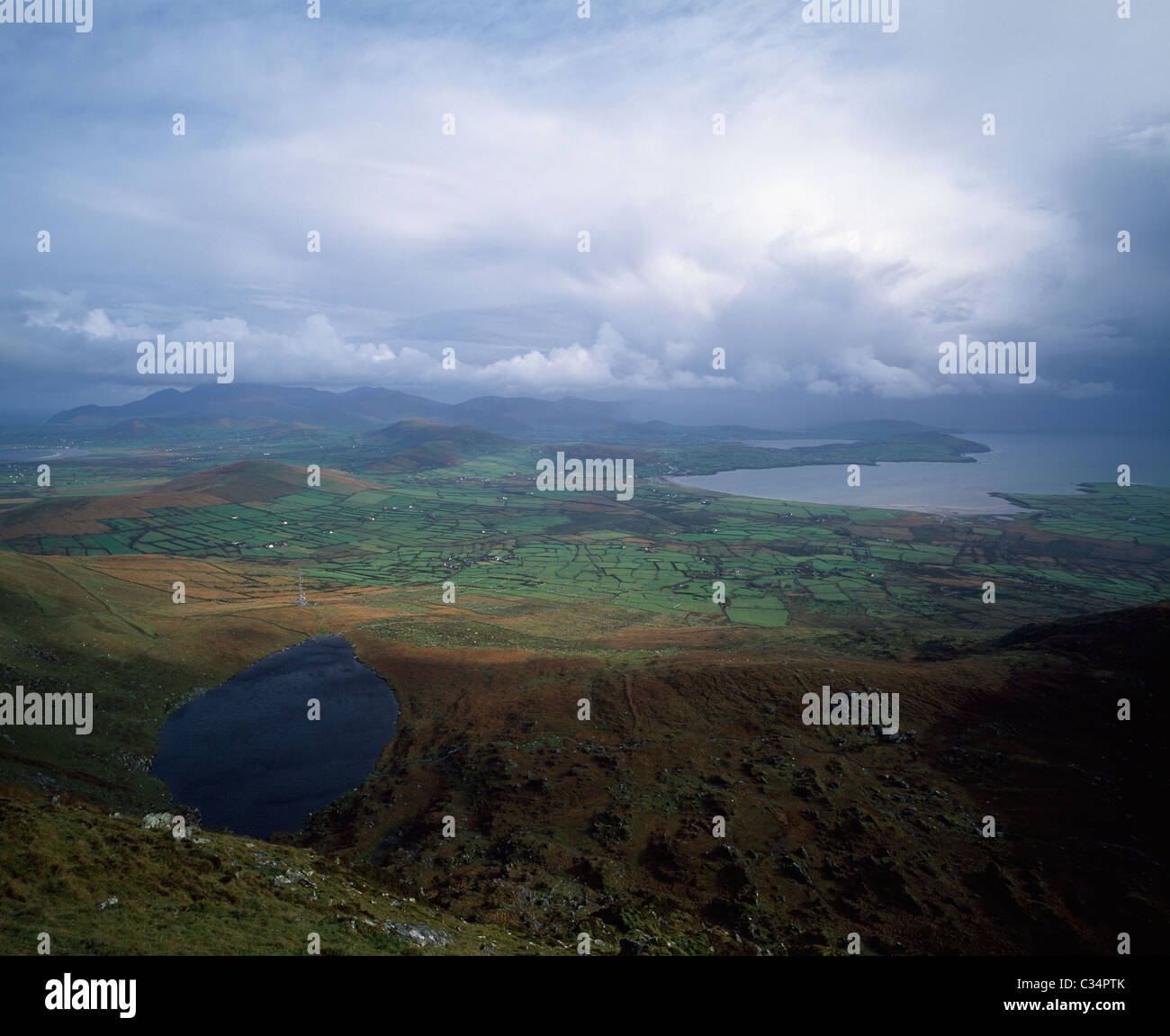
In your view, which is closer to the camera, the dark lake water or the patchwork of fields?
the dark lake water

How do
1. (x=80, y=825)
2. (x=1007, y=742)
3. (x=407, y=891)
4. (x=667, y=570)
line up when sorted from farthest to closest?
(x=667, y=570), (x=1007, y=742), (x=407, y=891), (x=80, y=825)

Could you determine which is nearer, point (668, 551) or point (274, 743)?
point (274, 743)

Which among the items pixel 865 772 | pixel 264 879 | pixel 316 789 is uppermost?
pixel 264 879

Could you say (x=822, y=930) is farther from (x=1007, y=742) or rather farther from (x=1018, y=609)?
(x=1018, y=609)

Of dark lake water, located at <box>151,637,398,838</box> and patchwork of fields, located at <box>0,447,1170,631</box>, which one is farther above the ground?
patchwork of fields, located at <box>0,447,1170,631</box>

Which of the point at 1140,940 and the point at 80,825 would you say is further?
the point at 1140,940

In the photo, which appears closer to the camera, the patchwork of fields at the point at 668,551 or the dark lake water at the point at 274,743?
the dark lake water at the point at 274,743

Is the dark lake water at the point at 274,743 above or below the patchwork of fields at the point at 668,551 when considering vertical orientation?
below
